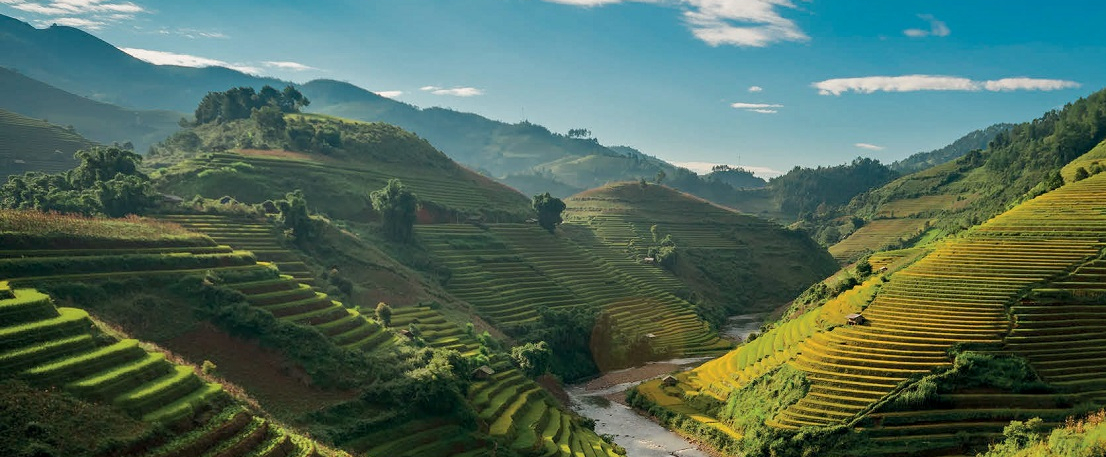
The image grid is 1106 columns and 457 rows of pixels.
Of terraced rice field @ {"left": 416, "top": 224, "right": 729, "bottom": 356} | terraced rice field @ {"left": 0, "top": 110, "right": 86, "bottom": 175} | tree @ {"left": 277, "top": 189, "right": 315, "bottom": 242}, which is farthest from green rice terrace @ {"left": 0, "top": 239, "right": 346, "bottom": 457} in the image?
terraced rice field @ {"left": 0, "top": 110, "right": 86, "bottom": 175}

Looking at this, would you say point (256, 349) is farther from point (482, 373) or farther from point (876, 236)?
point (876, 236)

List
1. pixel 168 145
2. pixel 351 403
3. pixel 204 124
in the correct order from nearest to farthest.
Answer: pixel 351 403
pixel 168 145
pixel 204 124

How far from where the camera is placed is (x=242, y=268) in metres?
40.9

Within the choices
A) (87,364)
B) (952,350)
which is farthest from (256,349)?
(952,350)

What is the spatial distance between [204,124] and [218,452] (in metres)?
112

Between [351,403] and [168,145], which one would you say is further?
[168,145]

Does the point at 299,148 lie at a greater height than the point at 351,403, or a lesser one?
greater

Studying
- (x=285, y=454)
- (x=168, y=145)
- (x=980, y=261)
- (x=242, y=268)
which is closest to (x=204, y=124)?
(x=168, y=145)

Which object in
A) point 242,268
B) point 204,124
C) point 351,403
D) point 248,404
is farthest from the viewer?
point 204,124

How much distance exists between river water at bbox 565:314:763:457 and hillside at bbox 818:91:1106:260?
1921 inches

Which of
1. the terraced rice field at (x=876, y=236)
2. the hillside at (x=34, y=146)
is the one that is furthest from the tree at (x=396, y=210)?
the terraced rice field at (x=876, y=236)

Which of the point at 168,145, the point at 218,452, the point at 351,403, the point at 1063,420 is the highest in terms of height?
the point at 168,145

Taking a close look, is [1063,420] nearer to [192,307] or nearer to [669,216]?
[192,307]

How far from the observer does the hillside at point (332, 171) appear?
3029 inches
